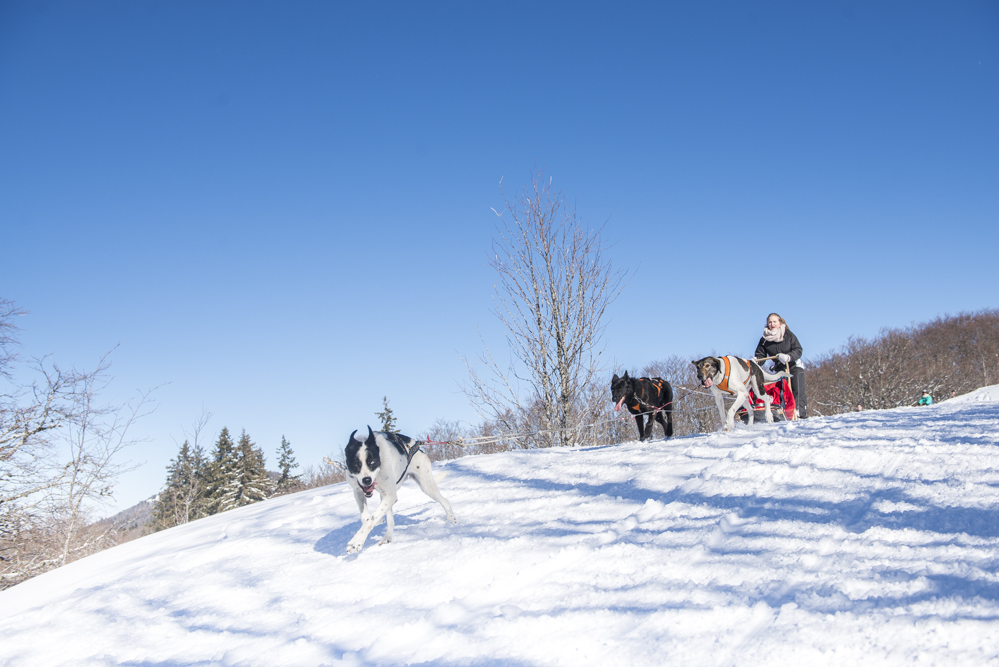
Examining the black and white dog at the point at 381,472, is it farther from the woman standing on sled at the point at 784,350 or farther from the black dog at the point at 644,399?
the woman standing on sled at the point at 784,350

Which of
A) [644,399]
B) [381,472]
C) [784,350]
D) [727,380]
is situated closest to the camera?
[381,472]

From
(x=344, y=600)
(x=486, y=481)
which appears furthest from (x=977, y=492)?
(x=486, y=481)

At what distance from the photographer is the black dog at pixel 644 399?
28.3 feet

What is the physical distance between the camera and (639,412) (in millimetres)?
8805

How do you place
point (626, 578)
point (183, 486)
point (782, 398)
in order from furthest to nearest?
point (183, 486) → point (782, 398) → point (626, 578)

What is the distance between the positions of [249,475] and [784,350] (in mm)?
42057

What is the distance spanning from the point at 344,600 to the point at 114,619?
1.83 m

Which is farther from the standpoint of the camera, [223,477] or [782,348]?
[223,477]

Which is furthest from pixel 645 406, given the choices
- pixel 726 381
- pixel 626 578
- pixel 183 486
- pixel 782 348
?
pixel 183 486

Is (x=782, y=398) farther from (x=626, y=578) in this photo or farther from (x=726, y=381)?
(x=626, y=578)

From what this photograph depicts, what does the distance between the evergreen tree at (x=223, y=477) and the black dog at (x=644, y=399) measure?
3721 cm

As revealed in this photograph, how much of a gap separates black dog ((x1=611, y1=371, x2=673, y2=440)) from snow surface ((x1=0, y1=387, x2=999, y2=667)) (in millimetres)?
2238

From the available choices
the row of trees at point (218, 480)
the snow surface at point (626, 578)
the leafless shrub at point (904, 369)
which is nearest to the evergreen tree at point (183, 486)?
the row of trees at point (218, 480)

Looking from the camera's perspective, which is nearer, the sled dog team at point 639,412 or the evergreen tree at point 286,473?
the sled dog team at point 639,412
